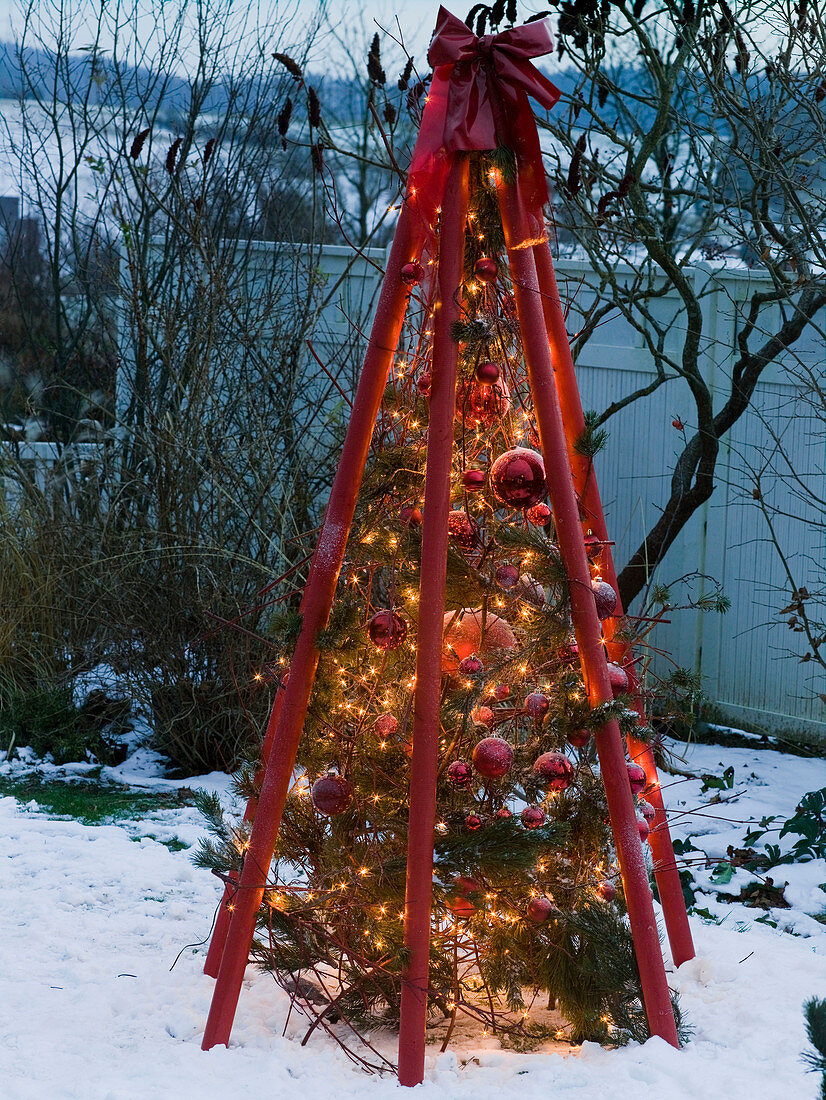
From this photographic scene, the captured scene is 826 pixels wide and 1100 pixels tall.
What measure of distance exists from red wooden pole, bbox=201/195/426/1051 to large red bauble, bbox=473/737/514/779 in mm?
441

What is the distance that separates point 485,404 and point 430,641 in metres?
0.68

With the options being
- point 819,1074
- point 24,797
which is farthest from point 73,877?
point 819,1074

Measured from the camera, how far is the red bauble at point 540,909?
8.11ft

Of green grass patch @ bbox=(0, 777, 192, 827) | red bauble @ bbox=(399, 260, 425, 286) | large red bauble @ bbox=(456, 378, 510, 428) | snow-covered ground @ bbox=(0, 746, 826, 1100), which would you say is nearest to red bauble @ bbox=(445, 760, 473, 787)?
snow-covered ground @ bbox=(0, 746, 826, 1100)

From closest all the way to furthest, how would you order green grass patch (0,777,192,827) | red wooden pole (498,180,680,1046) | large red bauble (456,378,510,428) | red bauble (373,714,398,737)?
1. red wooden pole (498,180,680,1046)
2. red bauble (373,714,398,737)
3. large red bauble (456,378,510,428)
4. green grass patch (0,777,192,827)

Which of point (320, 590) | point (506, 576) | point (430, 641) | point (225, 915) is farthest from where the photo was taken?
point (225, 915)

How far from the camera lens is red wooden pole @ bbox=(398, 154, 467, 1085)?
2297 millimetres

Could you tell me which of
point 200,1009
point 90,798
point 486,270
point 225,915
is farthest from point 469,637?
point 90,798

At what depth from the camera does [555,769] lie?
8.11ft

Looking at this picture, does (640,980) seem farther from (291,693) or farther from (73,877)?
(73,877)

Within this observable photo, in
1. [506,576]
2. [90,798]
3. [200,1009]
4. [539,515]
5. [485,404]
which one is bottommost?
[90,798]

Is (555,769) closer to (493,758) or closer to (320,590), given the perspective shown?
(493,758)

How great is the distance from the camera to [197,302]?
18.0 feet

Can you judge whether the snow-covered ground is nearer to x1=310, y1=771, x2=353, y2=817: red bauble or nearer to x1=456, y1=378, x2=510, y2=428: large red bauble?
x1=310, y1=771, x2=353, y2=817: red bauble
